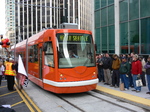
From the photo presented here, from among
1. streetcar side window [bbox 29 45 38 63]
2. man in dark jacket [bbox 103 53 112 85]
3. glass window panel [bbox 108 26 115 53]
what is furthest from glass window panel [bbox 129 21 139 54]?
streetcar side window [bbox 29 45 38 63]

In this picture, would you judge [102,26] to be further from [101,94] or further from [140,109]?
[140,109]

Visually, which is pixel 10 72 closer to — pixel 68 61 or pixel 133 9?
pixel 68 61

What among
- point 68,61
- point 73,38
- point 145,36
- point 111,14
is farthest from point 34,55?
point 111,14

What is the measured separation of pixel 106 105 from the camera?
6.77 m

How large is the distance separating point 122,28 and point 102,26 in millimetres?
3161

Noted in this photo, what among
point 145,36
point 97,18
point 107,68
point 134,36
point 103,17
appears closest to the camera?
point 107,68

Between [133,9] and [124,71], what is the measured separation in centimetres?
914

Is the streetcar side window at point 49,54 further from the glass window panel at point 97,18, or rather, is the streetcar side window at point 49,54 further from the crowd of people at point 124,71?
the glass window panel at point 97,18

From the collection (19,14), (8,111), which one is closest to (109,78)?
(8,111)

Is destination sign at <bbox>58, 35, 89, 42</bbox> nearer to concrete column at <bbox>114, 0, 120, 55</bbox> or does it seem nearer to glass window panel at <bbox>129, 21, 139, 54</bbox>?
glass window panel at <bbox>129, 21, 139, 54</bbox>

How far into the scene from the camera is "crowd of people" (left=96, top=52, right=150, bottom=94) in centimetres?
837

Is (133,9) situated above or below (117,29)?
above

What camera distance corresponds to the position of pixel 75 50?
8.05m

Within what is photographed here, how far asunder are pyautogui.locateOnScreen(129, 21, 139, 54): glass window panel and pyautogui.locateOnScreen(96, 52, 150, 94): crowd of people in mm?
5813
